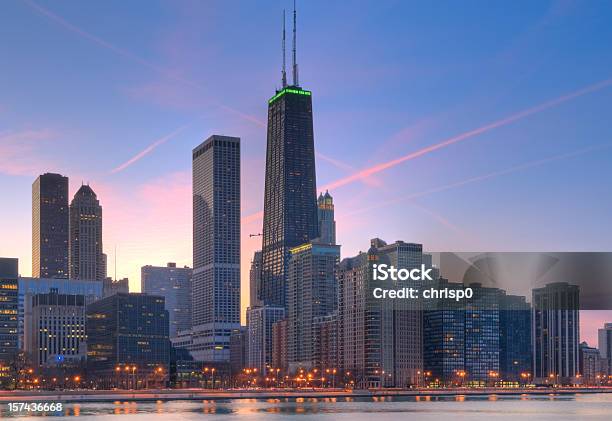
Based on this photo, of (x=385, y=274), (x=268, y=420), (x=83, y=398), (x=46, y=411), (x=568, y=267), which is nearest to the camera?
(x=385, y=274)

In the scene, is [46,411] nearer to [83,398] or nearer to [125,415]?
[125,415]

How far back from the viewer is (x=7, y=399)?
17975 centimetres

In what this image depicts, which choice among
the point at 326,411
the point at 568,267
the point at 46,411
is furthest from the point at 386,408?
the point at 568,267

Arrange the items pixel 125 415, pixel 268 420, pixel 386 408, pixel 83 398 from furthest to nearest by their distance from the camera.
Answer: pixel 83 398 < pixel 386 408 < pixel 125 415 < pixel 268 420

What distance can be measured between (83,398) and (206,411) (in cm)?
4991

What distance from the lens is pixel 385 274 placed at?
94688mm

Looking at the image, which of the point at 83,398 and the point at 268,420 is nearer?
the point at 268,420

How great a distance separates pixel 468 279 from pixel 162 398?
102360 mm

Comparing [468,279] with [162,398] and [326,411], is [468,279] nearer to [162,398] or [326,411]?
[326,411]

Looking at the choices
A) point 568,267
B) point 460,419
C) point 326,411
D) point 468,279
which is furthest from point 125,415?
point 568,267

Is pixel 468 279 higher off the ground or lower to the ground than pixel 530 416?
higher

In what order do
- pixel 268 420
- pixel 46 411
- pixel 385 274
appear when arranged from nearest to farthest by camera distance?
pixel 385 274, pixel 268 420, pixel 46 411

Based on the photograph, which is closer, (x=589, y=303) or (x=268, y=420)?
(x=589, y=303)

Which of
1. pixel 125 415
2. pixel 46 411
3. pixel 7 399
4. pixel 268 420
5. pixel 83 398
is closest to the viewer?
pixel 268 420
